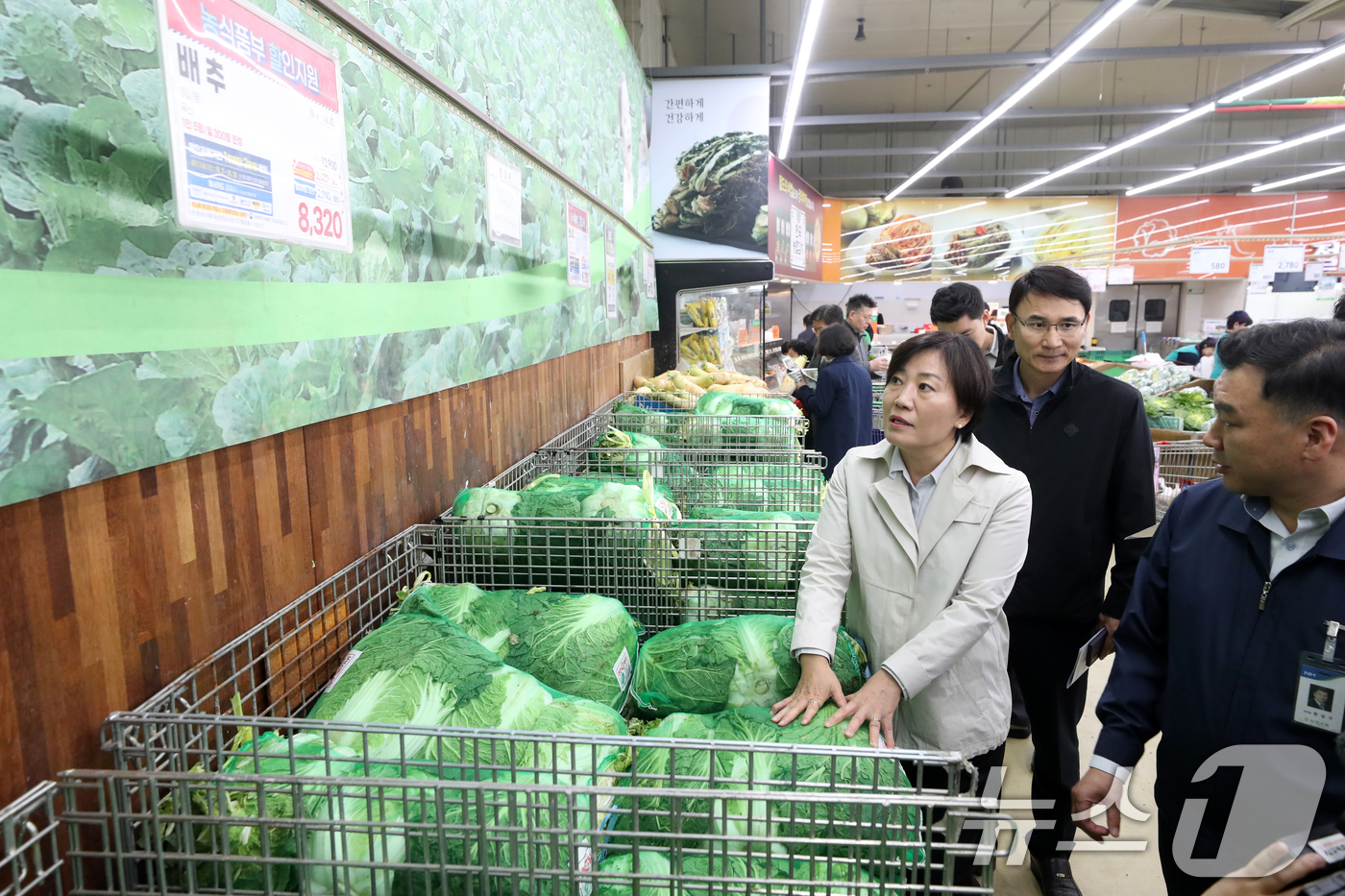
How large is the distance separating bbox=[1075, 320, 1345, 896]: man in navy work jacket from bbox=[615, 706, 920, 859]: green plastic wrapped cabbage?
1.99 feet

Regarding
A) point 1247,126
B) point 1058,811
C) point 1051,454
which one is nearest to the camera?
point 1051,454

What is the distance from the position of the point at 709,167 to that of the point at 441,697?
610 centimetres

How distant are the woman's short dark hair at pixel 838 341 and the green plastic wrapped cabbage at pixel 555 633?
327 centimetres

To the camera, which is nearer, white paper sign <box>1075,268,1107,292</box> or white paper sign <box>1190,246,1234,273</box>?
white paper sign <box>1075,268,1107,292</box>

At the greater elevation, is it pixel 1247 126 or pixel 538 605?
pixel 1247 126

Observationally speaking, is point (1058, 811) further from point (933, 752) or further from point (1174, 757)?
point (933, 752)

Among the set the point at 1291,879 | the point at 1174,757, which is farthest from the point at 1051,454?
the point at 1291,879

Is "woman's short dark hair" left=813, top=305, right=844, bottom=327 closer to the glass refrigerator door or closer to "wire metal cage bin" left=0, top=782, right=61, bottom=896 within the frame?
the glass refrigerator door

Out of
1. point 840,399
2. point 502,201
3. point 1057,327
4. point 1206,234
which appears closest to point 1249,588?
point 1057,327

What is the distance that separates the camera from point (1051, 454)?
226cm

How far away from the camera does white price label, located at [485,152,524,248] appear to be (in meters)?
2.47

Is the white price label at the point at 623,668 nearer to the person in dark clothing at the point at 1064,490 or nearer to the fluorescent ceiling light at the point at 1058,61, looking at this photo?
the person in dark clothing at the point at 1064,490

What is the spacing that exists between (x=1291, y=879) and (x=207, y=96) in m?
1.71

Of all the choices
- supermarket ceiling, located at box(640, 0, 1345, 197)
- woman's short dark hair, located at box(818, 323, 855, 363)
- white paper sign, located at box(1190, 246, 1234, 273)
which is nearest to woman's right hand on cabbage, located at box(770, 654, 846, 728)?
woman's short dark hair, located at box(818, 323, 855, 363)
